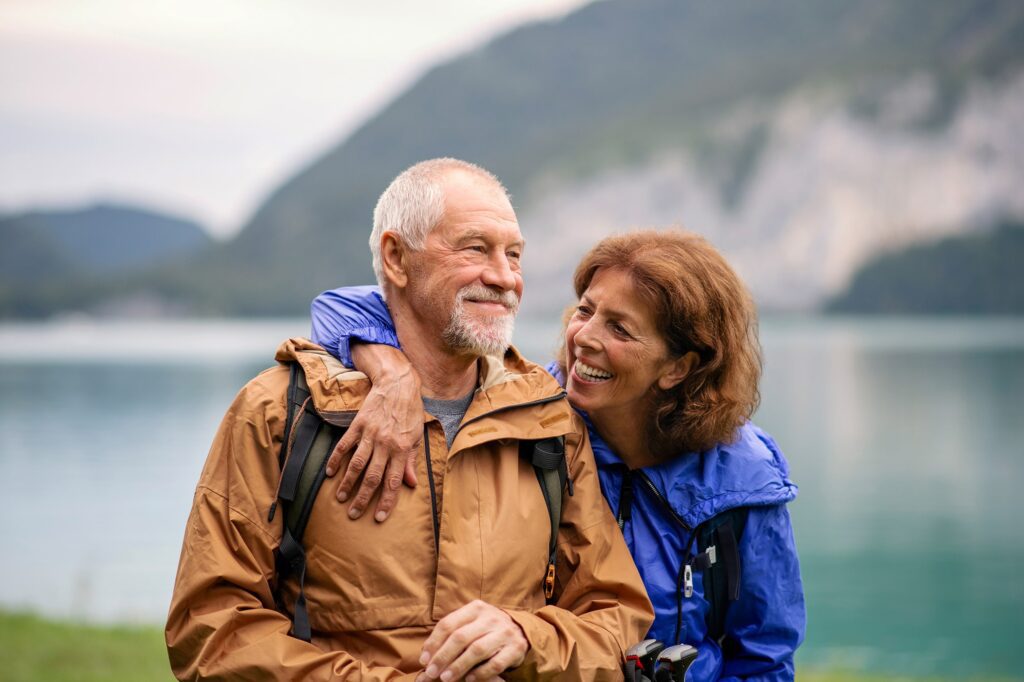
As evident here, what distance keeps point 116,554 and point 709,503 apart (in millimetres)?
19004

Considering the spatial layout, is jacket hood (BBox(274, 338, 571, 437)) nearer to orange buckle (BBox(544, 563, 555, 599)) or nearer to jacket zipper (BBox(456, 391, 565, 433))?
jacket zipper (BBox(456, 391, 565, 433))

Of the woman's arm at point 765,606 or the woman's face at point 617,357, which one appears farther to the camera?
the woman's face at point 617,357

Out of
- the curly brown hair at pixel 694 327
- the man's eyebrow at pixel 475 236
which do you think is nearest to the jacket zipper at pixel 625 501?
the curly brown hair at pixel 694 327

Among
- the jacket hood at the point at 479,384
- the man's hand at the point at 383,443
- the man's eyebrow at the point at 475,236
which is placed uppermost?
the man's eyebrow at the point at 475,236

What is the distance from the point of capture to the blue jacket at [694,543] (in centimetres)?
412

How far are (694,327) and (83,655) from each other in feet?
24.9

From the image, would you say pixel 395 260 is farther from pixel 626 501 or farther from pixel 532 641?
pixel 532 641

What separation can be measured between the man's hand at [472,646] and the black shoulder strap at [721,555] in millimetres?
889

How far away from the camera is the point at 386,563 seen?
3.64 metres

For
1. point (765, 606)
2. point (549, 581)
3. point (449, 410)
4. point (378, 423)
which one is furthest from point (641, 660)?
point (378, 423)

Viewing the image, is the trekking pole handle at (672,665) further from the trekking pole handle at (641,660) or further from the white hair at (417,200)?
the white hair at (417,200)

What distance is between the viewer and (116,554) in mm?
20875

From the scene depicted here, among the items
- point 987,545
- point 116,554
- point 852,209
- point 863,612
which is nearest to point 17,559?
point 116,554

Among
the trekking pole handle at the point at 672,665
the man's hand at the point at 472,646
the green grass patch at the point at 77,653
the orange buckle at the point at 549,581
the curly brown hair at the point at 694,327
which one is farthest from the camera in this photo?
the green grass patch at the point at 77,653
